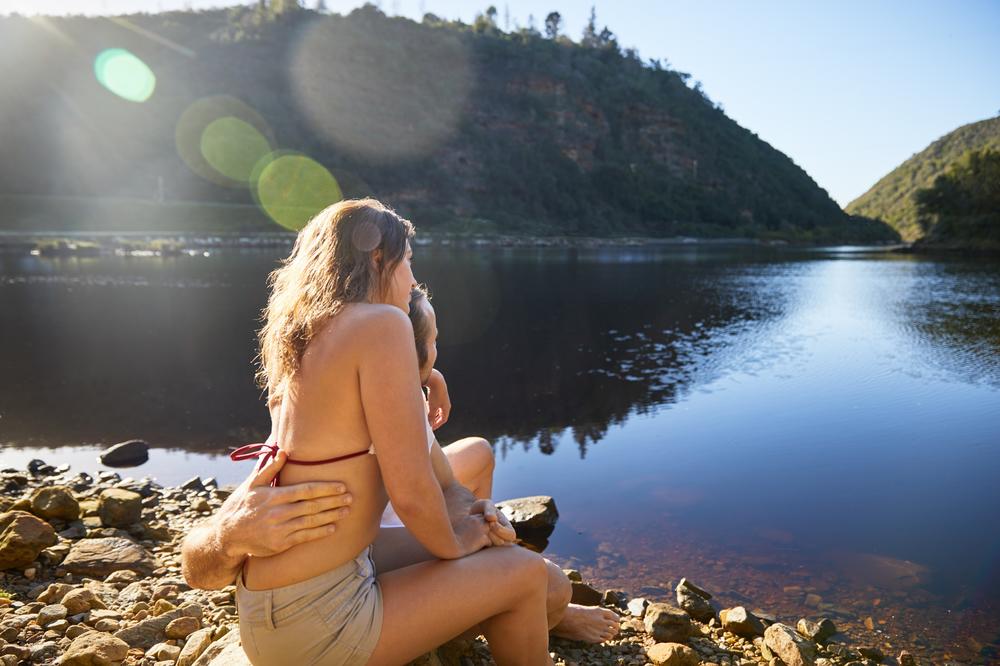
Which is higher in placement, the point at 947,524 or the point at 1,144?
the point at 1,144

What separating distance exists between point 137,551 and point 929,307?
21652mm

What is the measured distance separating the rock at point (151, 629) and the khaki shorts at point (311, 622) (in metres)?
1.34

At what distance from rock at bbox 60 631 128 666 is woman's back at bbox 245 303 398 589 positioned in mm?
1263

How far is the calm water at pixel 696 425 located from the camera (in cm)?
465

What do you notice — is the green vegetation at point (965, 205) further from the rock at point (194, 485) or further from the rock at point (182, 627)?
the rock at point (182, 627)

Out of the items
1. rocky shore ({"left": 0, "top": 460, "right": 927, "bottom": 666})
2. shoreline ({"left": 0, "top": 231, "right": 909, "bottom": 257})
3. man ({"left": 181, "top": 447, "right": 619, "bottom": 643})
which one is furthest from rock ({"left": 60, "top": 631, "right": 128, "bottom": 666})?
shoreline ({"left": 0, "top": 231, "right": 909, "bottom": 257})


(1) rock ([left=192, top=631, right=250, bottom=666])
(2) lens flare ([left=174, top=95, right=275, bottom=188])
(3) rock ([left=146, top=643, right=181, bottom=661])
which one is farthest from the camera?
(2) lens flare ([left=174, top=95, right=275, bottom=188])

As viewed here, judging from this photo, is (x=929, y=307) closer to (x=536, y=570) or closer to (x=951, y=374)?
(x=951, y=374)

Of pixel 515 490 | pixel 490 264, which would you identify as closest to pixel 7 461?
pixel 515 490

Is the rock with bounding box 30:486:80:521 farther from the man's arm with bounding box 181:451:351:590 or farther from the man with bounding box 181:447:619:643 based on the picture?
the man's arm with bounding box 181:451:351:590

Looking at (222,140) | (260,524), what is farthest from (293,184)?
(260,524)

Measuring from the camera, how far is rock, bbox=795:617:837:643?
3.69 metres

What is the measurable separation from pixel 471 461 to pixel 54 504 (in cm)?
303

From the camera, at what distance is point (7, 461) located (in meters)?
6.73
